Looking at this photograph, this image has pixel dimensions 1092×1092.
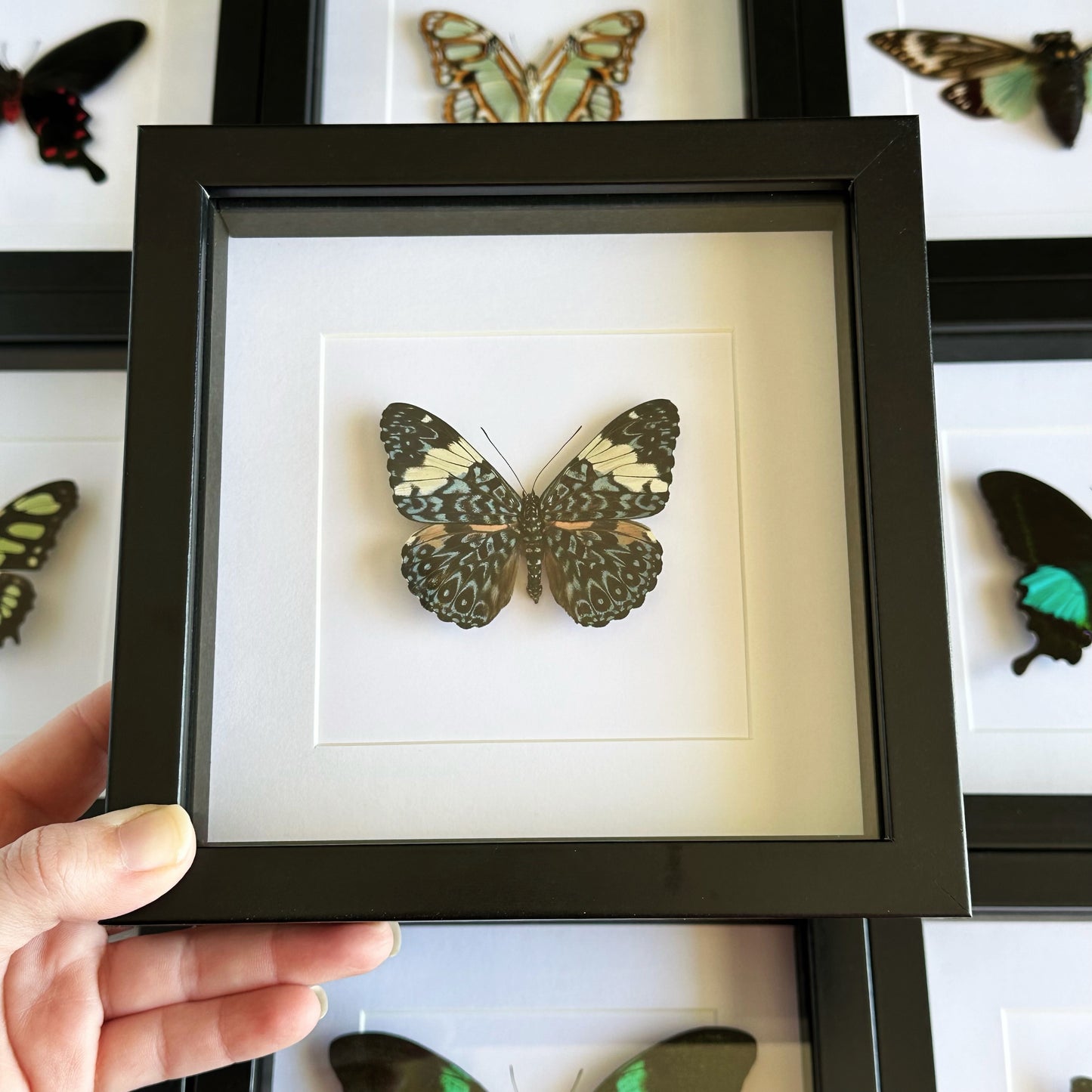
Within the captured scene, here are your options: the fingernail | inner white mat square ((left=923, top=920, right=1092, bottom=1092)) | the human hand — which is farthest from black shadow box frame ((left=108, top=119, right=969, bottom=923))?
inner white mat square ((left=923, top=920, right=1092, bottom=1092))

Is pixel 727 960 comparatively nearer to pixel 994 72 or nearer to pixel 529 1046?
pixel 529 1046

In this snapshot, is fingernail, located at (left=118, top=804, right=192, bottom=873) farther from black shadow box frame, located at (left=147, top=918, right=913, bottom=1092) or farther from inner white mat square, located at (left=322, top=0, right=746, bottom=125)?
inner white mat square, located at (left=322, top=0, right=746, bottom=125)

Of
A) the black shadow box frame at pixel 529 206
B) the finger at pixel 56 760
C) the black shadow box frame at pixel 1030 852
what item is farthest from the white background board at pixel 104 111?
the black shadow box frame at pixel 1030 852

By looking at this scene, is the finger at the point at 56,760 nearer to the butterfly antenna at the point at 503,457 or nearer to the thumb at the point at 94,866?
the thumb at the point at 94,866

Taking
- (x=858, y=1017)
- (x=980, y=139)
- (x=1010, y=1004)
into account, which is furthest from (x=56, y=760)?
(x=980, y=139)

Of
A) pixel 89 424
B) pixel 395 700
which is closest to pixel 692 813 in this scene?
pixel 395 700
